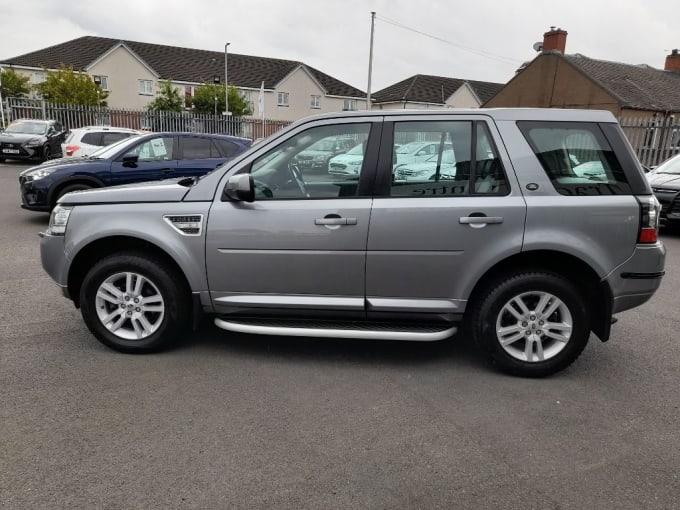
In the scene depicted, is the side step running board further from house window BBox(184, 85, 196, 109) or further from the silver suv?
house window BBox(184, 85, 196, 109)

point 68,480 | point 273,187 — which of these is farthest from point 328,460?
point 273,187

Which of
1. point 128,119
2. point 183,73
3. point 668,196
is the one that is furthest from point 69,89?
point 668,196

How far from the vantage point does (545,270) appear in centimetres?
378

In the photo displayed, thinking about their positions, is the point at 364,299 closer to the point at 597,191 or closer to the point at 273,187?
the point at 273,187

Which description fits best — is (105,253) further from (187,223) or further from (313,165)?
(313,165)

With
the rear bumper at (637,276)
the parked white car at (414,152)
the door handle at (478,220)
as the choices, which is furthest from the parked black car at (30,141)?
the rear bumper at (637,276)

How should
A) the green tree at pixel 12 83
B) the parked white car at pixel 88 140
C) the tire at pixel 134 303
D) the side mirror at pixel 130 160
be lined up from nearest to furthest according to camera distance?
the tire at pixel 134 303, the side mirror at pixel 130 160, the parked white car at pixel 88 140, the green tree at pixel 12 83

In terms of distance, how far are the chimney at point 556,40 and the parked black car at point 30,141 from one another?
89.6ft

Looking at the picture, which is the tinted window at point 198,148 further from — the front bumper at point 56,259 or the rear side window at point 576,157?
the rear side window at point 576,157

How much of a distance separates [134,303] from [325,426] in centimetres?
186

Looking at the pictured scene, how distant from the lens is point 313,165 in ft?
13.0

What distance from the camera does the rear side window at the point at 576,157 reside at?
12.1 ft

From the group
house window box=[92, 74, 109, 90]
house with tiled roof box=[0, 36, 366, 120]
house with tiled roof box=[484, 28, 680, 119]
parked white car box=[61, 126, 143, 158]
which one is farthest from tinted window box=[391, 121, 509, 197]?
house window box=[92, 74, 109, 90]

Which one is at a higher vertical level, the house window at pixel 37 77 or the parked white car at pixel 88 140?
the house window at pixel 37 77
